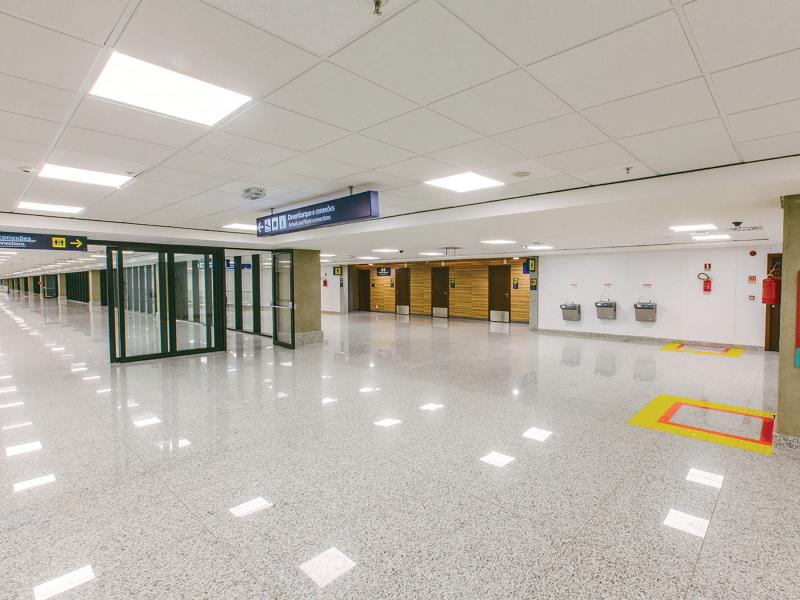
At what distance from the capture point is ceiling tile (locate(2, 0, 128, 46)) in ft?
5.37

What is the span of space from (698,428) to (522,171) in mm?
3406

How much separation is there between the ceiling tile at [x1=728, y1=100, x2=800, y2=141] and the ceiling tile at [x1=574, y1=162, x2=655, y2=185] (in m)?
0.85

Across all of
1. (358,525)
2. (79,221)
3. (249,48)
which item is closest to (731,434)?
(358,525)

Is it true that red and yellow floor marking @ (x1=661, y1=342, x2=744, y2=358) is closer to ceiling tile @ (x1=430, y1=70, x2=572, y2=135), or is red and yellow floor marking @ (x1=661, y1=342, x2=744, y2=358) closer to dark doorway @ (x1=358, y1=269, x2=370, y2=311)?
ceiling tile @ (x1=430, y1=70, x2=572, y2=135)

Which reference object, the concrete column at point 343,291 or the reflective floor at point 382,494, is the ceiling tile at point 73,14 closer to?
the reflective floor at point 382,494

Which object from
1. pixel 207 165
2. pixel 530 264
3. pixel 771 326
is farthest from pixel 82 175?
Result: pixel 771 326

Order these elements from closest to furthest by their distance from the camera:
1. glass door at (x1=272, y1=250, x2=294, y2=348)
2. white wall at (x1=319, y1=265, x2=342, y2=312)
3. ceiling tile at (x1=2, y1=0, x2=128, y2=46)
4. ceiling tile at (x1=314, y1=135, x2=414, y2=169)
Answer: ceiling tile at (x1=2, y1=0, x2=128, y2=46) → ceiling tile at (x1=314, y1=135, x2=414, y2=169) → glass door at (x1=272, y1=250, x2=294, y2=348) → white wall at (x1=319, y1=265, x2=342, y2=312)

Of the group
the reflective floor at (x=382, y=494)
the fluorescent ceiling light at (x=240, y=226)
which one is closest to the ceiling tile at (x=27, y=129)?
the reflective floor at (x=382, y=494)

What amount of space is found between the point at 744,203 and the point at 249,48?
500 cm

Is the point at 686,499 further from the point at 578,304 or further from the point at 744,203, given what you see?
the point at 578,304

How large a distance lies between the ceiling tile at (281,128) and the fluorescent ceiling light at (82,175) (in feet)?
6.95

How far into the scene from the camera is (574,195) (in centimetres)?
473

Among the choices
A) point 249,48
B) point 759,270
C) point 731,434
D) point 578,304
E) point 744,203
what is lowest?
point 731,434

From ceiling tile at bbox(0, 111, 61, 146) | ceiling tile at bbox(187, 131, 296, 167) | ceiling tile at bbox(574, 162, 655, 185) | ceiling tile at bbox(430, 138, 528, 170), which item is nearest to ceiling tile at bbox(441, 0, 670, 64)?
ceiling tile at bbox(430, 138, 528, 170)
